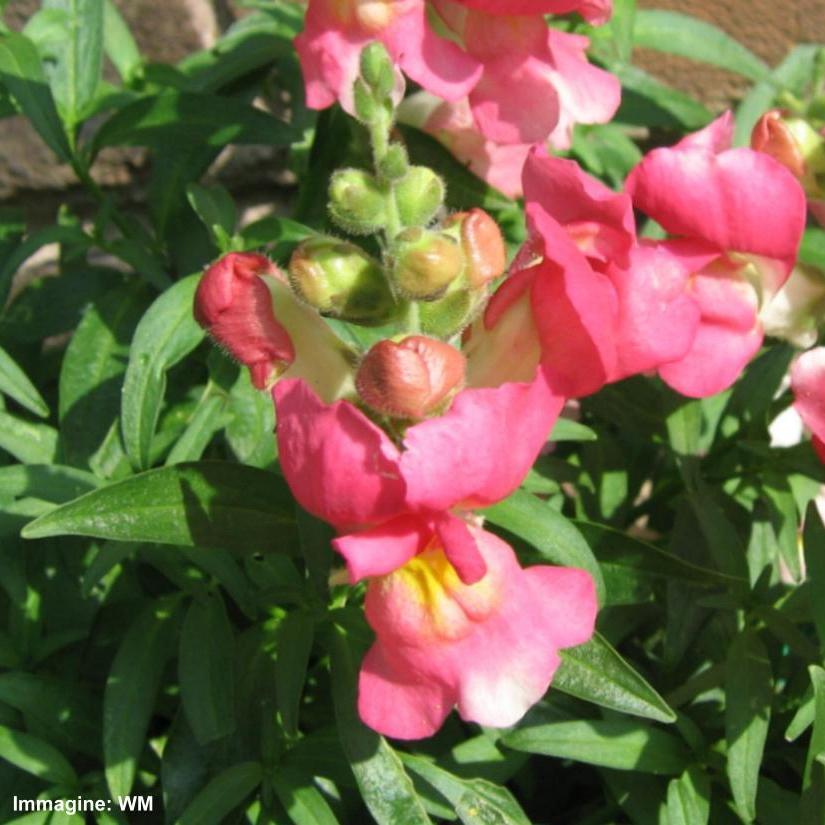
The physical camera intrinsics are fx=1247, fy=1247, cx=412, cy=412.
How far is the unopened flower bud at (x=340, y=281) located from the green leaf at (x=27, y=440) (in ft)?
1.39

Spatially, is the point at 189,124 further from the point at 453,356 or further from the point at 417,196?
the point at 453,356

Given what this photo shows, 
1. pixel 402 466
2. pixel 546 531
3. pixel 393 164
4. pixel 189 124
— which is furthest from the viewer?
pixel 189 124

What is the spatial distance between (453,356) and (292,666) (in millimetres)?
328

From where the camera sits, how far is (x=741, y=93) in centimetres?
199

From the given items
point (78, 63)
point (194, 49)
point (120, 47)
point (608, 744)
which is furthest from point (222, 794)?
point (194, 49)

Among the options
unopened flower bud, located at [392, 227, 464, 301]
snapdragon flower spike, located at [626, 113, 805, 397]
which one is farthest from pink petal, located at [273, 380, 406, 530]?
snapdragon flower spike, located at [626, 113, 805, 397]

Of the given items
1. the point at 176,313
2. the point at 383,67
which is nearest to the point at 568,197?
the point at 383,67

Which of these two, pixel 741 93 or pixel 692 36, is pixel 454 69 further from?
pixel 741 93

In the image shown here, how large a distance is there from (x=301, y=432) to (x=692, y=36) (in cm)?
97

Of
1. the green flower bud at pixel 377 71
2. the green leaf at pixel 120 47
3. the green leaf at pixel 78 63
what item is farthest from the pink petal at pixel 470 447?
the green leaf at pixel 120 47

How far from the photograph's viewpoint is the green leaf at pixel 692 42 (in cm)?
145

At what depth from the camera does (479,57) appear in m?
1.03

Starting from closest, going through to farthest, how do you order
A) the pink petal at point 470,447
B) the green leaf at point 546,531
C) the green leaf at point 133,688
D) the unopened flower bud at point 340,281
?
the pink petal at point 470,447, the unopened flower bud at point 340,281, the green leaf at point 546,531, the green leaf at point 133,688

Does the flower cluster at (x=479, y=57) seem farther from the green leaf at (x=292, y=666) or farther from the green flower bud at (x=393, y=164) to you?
the green leaf at (x=292, y=666)
